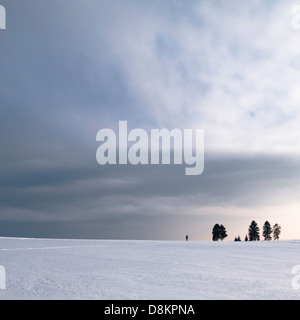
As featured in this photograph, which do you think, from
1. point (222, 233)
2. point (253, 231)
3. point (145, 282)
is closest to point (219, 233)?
point (222, 233)

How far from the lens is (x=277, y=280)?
12.0 meters

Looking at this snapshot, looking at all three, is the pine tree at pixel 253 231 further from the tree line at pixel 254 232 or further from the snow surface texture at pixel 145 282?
the snow surface texture at pixel 145 282

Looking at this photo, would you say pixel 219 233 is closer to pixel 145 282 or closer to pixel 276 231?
pixel 276 231

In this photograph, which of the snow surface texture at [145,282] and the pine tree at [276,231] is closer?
the snow surface texture at [145,282]

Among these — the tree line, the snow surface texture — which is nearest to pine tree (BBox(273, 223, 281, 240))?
the tree line

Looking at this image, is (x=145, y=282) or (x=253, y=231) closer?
(x=145, y=282)

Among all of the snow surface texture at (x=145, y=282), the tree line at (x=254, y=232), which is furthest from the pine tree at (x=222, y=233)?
the snow surface texture at (x=145, y=282)

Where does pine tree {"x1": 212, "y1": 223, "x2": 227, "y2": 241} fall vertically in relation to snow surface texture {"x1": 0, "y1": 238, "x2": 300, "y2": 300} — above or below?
below

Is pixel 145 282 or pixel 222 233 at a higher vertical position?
pixel 145 282

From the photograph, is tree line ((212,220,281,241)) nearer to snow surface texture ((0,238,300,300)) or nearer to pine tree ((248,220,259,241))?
pine tree ((248,220,259,241))
